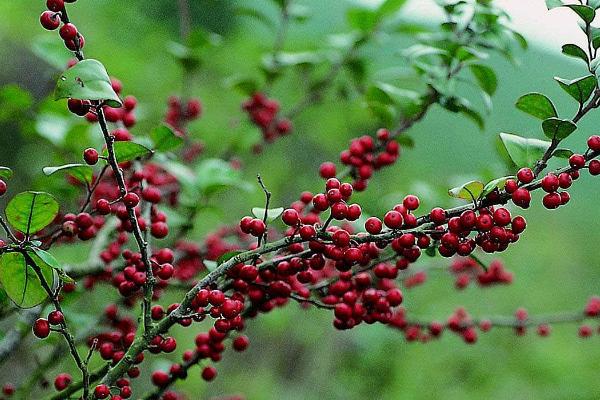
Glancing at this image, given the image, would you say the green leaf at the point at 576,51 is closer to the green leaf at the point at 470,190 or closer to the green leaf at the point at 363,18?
the green leaf at the point at 470,190

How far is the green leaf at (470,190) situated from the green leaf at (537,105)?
187 mm

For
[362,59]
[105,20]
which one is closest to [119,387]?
[362,59]

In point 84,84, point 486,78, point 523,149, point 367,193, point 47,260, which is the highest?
point 84,84

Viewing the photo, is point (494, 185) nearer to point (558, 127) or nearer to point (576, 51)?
point (558, 127)

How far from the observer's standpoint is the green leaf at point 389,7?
1.56 m

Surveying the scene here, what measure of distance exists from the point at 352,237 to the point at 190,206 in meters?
0.61

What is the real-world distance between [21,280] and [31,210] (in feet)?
0.28

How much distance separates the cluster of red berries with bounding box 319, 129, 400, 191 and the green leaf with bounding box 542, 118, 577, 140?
0.35 m

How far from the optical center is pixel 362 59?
5.62ft

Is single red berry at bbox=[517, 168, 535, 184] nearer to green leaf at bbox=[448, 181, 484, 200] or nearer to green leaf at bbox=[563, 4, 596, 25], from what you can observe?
green leaf at bbox=[448, 181, 484, 200]

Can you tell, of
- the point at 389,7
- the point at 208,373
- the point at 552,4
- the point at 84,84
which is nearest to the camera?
the point at 84,84

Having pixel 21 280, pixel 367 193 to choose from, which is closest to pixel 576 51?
pixel 21 280

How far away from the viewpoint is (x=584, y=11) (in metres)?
0.90

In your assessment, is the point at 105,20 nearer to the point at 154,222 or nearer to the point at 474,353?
the point at 474,353
